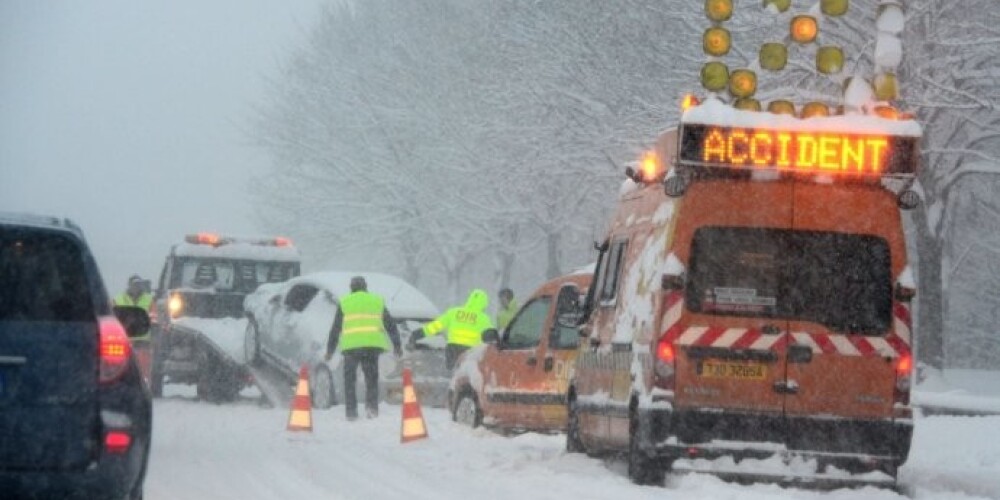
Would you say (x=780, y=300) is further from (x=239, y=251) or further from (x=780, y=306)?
(x=239, y=251)

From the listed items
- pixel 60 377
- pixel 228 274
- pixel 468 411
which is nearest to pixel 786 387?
pixel 60 377

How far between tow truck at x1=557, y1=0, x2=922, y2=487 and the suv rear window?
16.6 ft

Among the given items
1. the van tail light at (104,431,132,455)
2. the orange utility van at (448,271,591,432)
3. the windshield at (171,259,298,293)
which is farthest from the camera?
the windshield at (171,259,298,293)

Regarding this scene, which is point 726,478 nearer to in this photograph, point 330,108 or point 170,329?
point 170,329

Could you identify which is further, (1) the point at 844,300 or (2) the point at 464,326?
(2) the point at 464,326

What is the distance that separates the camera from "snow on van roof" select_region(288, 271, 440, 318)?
74.0ft

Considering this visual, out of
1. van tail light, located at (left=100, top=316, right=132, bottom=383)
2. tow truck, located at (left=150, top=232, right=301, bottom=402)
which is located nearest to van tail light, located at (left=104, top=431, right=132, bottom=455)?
van tail light, located at (left=100, top=316, right=132, bottom=383)

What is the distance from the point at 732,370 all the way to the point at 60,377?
552 cm

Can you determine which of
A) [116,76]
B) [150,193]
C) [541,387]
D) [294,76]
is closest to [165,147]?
[150,193]

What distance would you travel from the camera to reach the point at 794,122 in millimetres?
12055

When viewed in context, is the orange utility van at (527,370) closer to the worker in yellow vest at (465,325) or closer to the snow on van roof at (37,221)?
the worker in yellow vest at (465,325)

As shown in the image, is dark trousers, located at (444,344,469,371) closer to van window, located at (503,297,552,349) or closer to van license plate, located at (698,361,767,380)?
van window, located at (503,297,552,349)

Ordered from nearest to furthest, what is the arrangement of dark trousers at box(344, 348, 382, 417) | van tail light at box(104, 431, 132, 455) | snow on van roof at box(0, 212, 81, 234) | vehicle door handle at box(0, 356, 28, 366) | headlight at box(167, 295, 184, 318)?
vehicle door handle at box(0, 356, 28, 366) → van tail light at box(104, 431, 132, 455) → snow on van roof at box(0, 212, 81, 234) → dark trousers at box(344, 348, 382, 417) → headlight at box(167, 295, 184, 318)

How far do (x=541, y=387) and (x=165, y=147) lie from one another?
112 meters
